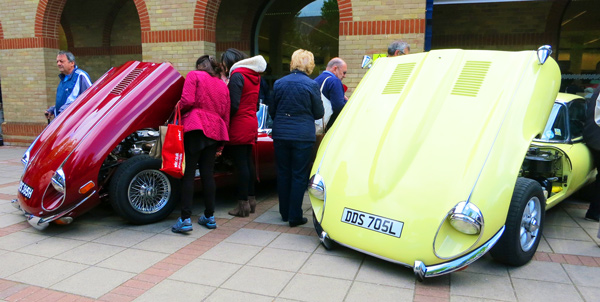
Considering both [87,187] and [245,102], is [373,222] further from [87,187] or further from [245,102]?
[87,187]

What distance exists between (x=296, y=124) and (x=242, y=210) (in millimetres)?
1320

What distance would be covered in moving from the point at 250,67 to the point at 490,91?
7.96 feet

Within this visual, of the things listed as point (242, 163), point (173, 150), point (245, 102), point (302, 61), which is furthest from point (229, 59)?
point (173, 150)

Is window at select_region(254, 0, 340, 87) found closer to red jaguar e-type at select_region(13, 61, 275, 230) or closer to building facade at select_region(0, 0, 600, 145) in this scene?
building facade at select_region(0, 0, 600, 145)

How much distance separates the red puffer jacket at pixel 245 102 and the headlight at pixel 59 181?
65.2 inches

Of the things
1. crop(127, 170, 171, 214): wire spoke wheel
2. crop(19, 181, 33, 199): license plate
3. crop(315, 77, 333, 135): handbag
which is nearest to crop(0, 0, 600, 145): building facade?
crop(315, 77, 333, 135): handbag

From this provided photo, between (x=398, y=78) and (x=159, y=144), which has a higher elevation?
(x=398, y=78)

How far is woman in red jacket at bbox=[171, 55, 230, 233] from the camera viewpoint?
167 inches

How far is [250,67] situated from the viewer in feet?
15.4

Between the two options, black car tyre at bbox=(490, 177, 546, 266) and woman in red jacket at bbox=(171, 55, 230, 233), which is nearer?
black car tyre at bbox=(490, 177, 546, 266)

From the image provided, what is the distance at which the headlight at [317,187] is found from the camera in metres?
3.81

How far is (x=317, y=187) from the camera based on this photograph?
3826 mm

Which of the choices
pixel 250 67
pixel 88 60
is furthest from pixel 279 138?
pixel 88 60

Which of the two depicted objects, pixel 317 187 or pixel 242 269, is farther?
pixel 317 187
